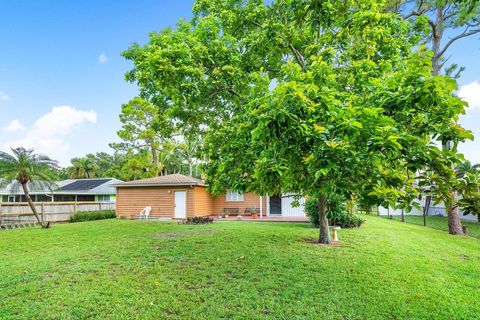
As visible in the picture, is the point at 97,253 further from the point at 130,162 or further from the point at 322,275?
the point at 130,162

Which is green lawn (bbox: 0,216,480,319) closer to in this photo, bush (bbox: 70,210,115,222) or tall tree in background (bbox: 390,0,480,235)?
tall tree in background (bbox: 390,0,480,235)

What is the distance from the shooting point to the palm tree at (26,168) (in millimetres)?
11773

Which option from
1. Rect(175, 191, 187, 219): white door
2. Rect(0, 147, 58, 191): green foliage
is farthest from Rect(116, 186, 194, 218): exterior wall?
Rect(0, 147, 58, 191): green foliage

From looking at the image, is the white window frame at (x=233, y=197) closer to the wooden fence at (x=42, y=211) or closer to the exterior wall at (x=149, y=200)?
the exterior wall at (x=149, y=200)

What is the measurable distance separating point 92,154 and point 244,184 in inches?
1927

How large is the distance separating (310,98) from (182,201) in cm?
1525

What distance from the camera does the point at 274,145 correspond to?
2791 millimetres

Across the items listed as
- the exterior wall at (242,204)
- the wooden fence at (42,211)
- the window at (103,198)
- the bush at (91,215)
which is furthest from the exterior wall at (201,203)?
the window at (103,198)

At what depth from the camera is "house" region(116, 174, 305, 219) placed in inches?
675

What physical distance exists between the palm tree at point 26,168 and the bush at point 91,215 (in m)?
3.66

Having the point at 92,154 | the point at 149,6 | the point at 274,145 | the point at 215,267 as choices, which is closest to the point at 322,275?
the point at 215,267

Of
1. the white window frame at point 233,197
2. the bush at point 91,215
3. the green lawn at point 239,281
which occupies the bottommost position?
the bush at point 91,215

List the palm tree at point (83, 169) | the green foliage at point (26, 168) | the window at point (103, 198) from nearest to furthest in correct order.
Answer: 1. the green foliage at point (26, 168)
2. the window at point (103, 198)
3. the palm tree at point (83, 169)

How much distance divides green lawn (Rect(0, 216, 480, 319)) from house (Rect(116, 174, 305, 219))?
8935mm
